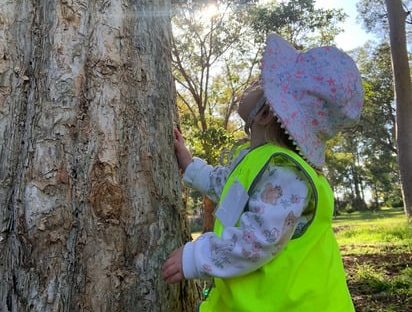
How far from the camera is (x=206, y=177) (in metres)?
2.03

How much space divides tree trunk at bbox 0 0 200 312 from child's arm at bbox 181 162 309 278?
0.22 metres

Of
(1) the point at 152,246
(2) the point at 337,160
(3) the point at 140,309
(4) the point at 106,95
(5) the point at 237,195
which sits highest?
(2) the point at 337,160

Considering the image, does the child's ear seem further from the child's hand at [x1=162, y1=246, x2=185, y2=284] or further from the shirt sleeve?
the child's hand at [x1=162, y1=246, x2=185, y2=284]

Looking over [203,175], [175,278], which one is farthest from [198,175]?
[175,278]

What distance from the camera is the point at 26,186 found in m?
1.49

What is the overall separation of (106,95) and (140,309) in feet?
2.33

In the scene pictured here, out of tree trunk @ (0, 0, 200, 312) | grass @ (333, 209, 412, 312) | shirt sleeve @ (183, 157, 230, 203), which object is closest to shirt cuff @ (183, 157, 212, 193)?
shirt sleeve @ (183, 157, 230, 203)

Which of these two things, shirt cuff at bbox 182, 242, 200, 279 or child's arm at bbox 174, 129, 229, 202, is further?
child's arm at bbox 174, 129, 229, 202

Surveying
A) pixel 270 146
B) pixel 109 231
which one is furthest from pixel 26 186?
pixel 270 146

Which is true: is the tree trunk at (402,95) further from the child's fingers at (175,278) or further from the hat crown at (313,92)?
the child's fingers at (175,278)

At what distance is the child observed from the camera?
4.70ft

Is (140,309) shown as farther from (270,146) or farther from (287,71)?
(287,71)

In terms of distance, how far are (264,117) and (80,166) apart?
2.08 ft

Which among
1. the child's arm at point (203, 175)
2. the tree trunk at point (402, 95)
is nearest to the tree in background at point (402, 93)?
the tree trunk at point (402, 95)
